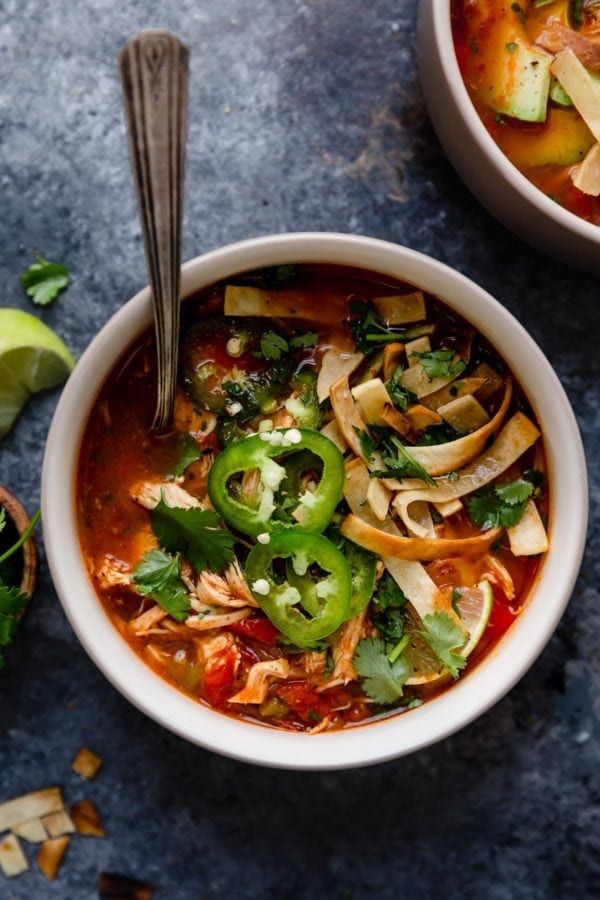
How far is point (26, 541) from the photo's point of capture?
7.92ft

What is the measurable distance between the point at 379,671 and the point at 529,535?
0.41m

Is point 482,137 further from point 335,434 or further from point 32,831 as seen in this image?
point 32,831

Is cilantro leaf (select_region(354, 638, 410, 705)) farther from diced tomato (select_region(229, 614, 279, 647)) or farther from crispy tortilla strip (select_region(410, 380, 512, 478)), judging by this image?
crispy tortilla strip (select_region(410, 380, 512, 478))

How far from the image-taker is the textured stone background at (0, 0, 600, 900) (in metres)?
2.50

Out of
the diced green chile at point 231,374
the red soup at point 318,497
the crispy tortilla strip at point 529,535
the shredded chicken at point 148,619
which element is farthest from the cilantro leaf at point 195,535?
the crispy tortilla strip at point 529,535

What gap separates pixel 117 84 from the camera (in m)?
2.50

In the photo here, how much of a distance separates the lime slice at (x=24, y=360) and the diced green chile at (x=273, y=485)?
1.60ft

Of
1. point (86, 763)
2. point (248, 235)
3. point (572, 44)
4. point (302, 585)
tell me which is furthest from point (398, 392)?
point (86, 763)

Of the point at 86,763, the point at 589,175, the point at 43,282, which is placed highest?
the point at 589,175

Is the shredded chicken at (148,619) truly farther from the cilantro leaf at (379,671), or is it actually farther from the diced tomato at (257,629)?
the cilantro leaf at (379,671)

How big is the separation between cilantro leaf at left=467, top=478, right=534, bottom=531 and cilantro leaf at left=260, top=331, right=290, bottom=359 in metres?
0.49

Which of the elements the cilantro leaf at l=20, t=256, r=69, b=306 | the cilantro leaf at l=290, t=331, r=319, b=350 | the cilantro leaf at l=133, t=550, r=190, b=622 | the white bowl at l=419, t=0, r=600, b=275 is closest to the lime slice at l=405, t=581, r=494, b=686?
the cilantro leaf at l=133, t=550, r=190, b=622

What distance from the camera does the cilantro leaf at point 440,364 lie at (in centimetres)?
222

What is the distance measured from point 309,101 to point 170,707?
1366mm
